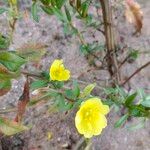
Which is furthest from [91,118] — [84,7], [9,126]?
[84,7]

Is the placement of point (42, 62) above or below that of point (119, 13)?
below

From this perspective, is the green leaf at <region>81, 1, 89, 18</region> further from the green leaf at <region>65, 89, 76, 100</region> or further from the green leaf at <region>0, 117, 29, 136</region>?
the green leaf at <region>0, 117, 29, 136</region>

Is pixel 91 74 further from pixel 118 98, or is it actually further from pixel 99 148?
pixel 118 98

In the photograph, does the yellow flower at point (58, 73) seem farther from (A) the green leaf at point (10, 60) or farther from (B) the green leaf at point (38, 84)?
(A) the green leaf at point (10, 60)

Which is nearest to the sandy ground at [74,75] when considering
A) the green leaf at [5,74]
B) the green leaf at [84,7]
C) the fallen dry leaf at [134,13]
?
the fallen dry leaf at [134,13]

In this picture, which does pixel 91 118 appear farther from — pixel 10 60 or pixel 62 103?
pixel 10 60

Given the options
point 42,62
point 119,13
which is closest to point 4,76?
point 42,62

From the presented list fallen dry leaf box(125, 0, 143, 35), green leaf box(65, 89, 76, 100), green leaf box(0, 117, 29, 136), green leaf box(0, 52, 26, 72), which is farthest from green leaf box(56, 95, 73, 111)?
fallen dry leaf box(125, 0, 143, 35)
